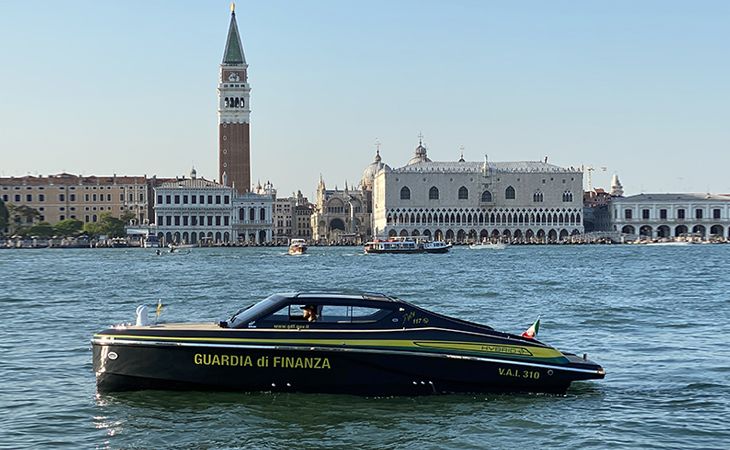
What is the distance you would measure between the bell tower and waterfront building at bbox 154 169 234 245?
8.21ft

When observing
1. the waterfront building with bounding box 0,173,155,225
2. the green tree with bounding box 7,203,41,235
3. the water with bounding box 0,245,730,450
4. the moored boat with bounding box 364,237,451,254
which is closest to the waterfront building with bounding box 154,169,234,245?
the waterfront building with bounding box 0,173,155,225

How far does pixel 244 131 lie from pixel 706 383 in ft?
364

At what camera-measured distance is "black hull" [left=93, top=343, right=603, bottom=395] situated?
13055 millimetres

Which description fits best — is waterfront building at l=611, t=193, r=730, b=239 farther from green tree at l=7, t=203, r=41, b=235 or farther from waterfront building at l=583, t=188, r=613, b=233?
green tree at l=7, t=203, r=41, b=235

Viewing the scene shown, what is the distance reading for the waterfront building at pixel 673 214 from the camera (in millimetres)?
132500

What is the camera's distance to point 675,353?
17.9 metres

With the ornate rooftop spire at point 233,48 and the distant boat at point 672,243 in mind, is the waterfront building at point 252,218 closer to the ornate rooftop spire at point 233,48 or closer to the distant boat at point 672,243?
the ornate rooftop spire at point 233,48

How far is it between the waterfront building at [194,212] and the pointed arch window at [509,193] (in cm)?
3365

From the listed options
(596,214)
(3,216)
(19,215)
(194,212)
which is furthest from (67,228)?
(596,214)

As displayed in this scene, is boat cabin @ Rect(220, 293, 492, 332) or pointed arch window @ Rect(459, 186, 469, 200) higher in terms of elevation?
pointed arch window @ Rect(459, 186, 469, 200)

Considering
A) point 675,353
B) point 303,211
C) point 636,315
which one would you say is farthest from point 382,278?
point 303,211

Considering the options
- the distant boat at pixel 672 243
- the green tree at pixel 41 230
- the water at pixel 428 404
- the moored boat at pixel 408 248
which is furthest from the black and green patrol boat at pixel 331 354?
the distant boat at pixel 672 243

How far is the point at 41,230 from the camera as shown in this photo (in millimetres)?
118312

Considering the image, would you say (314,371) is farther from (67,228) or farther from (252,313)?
(67,228)
